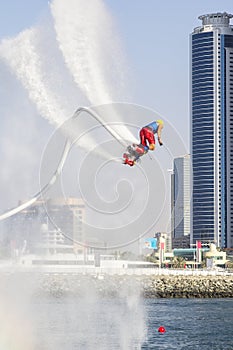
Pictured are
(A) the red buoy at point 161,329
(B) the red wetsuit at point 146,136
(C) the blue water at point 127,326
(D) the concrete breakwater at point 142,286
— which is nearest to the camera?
(C) the blue water at point 127,326

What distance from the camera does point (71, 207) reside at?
196ft

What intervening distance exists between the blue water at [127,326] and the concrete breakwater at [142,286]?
37.1ft

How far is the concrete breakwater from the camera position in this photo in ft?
329

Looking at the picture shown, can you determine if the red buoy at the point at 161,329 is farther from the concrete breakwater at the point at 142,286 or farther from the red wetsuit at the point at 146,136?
the concrete breakwater at the point at 142,286

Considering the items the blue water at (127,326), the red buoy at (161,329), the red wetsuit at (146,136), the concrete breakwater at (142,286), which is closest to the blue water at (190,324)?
the blue water at (127,326)

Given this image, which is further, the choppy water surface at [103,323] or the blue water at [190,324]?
the blue water at [190,324]

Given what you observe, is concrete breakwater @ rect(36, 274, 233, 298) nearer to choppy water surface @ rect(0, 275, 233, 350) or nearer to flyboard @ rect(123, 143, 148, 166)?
choppy water surface @ rect(0, 275, 233, 350)

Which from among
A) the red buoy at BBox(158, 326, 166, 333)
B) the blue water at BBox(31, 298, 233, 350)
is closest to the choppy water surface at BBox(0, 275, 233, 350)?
the blue water at BBox(31, 298, 233, 350)

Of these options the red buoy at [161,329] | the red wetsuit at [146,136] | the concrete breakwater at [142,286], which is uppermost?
the red wetsuit at [146,136]

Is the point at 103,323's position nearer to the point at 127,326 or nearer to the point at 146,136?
the point at 127,326

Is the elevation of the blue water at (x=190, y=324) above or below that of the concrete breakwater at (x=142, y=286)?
below

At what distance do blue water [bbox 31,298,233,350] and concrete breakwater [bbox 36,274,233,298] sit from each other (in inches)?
446

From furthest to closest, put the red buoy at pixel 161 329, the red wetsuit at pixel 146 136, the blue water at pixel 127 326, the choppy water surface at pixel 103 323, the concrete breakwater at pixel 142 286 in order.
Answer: the concrete breakwater at pixel 142 286
the red buoy at pixel 161 329
the red wetsuit at pixel 146 136
the blue water at pixel 127 326
the choppy water surface at pixel 103 323

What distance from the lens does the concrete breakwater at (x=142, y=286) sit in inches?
3947
